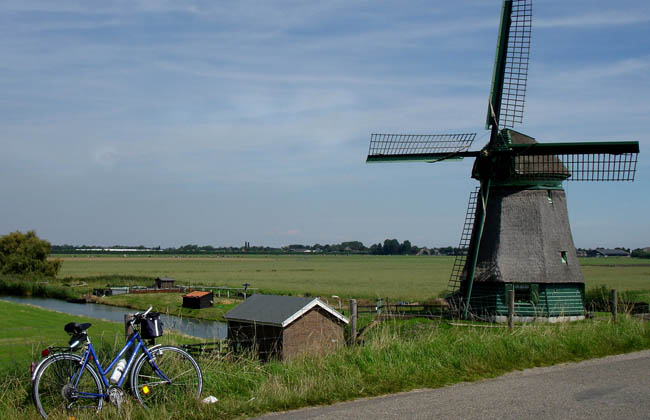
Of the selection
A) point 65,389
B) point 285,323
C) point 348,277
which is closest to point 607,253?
point 348,277

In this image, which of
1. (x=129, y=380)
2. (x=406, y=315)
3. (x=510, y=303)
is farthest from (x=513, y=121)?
(x=129, y=380)

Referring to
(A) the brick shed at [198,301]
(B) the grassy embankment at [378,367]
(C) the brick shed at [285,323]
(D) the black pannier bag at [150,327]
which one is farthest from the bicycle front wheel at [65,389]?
(A) the brick shed at [198,301]

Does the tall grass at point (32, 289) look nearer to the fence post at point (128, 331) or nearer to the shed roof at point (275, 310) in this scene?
the shed roof at point (275, 310)

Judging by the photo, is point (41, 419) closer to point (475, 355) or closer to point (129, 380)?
point (129, 380)

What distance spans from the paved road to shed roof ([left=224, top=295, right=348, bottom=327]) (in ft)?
26.7

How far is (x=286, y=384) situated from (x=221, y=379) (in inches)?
33.6

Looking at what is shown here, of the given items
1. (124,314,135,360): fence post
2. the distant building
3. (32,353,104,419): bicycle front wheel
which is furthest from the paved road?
the distant building

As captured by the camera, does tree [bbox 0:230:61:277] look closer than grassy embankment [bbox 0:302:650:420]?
No

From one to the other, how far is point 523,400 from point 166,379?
14.4 feet

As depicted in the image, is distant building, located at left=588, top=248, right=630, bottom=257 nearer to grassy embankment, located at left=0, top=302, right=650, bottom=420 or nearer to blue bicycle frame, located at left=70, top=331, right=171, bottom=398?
grassy embankment, located at left=0, top=302, right=650, bottom=420

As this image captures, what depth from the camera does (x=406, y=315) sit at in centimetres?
2186

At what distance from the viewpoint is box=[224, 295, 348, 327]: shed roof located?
16.8m

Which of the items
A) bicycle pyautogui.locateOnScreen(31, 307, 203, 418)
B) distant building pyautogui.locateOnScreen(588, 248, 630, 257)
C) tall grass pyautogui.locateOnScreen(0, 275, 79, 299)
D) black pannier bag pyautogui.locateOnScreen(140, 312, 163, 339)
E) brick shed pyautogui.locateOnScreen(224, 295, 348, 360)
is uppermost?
distant building pyautogui.locateOnScreen(588, 248, 630, 257)

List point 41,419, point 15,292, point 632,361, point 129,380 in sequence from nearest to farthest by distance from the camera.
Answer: point 41,419 → point 129,380 → point 632,361 → point 15,292
